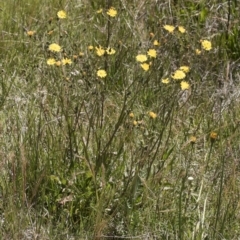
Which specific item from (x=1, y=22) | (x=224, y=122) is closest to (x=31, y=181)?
(x=224, y=122)

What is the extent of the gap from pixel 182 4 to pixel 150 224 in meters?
1.76

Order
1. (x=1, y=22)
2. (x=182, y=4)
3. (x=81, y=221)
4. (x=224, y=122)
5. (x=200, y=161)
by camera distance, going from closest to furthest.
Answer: (x=81, y=221)
(x=200, y=161)
(x=224, y=122)
(x=1, y=22)
(x=182, y=4)

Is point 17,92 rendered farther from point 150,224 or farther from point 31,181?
point 150,224

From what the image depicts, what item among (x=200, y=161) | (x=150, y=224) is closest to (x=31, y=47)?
(x=200, y=161)

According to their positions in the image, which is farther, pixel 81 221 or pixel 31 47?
pixel 31 47

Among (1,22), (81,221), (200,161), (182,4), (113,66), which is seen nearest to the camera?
(81,221)

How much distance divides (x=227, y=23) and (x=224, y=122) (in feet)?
2.74

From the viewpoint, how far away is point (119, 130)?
8.80 ft

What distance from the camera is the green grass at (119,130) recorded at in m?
2.30

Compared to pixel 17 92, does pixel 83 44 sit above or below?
above

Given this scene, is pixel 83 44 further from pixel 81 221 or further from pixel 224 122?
pixel 81 221

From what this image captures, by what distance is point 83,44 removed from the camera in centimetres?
342

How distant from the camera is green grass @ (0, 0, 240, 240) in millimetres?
2303

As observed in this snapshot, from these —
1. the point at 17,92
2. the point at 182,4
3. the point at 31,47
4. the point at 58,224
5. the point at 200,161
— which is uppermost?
the point at 182,4
